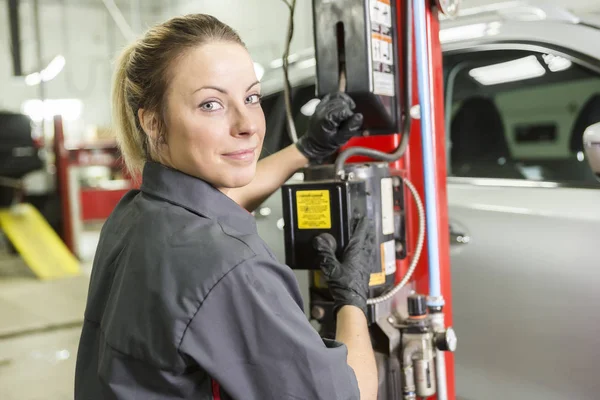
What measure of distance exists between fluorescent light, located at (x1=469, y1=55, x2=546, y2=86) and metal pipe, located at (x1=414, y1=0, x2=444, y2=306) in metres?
0.78

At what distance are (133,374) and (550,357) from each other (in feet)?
4.55

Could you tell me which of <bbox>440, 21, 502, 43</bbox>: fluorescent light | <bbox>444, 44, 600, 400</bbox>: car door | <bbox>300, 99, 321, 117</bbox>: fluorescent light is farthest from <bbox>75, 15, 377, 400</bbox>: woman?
<bbox>300, 99, 321, 117</bbox>: fluorescent light

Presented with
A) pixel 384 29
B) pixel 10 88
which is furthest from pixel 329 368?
pixel 10 88

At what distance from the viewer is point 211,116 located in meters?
1.09

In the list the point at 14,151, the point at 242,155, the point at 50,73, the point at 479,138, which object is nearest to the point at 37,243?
the point at 14,151

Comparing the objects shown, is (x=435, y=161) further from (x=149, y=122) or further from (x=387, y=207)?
(x=149, y=122)

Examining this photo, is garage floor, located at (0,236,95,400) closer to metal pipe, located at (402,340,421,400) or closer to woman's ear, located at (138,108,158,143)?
metal pipe, located at (402,340,421,400)

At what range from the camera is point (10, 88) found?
13.5 meters

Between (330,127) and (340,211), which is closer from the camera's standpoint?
(340,211)

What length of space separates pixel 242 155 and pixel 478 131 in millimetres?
1745

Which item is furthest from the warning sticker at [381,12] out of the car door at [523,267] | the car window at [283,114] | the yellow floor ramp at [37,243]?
the yellow floor ramp at [37,243]

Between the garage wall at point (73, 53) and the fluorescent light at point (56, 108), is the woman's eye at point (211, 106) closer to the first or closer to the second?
the garage wall at point (73, 53)

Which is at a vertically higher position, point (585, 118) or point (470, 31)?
point (470, 31)

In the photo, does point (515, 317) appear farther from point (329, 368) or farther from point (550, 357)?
point (329, 368)
